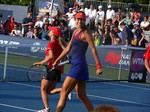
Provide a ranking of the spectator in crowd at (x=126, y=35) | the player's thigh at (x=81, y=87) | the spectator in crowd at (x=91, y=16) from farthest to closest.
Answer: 1. the spectator in crowd at (x=91, y=16)
2. the spectator in crowd at (x=126, y=35)
3. the player's thigh at (x=81, y=87)

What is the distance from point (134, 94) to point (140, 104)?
82.6 inches

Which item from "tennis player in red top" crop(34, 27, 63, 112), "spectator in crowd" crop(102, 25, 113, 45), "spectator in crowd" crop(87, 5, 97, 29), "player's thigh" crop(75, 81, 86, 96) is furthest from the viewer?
"spectator in crowd" crop(87, 5, 97, 29)

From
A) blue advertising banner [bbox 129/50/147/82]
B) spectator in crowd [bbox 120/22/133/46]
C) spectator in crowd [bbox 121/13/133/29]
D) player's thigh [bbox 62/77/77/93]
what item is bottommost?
blue advertising banner [bbox 129/50/147/82]

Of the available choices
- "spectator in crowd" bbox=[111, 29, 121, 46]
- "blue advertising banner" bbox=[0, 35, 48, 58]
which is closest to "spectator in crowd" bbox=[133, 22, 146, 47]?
"spectator in crowd" bbox=[111, 29, 121, 46]

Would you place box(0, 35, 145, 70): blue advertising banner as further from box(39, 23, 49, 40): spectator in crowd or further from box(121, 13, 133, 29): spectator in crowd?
box(121, 13, 133, 29): spectator in crowd

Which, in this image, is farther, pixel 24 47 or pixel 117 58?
pixel 24 47

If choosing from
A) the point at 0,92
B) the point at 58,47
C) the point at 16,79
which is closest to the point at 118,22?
the point at 16,79

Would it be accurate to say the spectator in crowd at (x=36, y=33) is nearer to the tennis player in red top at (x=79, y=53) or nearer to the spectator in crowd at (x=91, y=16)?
the spectator in crowd at (x=91, y=16)

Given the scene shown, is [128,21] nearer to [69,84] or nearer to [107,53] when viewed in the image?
[107,53]

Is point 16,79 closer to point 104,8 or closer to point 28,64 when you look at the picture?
point 28,64

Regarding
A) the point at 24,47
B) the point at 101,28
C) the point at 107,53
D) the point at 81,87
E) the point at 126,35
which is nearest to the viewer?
the point at 81,87

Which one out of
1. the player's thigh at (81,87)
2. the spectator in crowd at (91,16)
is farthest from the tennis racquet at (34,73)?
the spectator in crowd at (91,16)

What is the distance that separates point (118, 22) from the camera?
27766mm

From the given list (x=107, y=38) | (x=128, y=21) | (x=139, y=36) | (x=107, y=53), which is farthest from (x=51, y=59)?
(x=128, y=21)
